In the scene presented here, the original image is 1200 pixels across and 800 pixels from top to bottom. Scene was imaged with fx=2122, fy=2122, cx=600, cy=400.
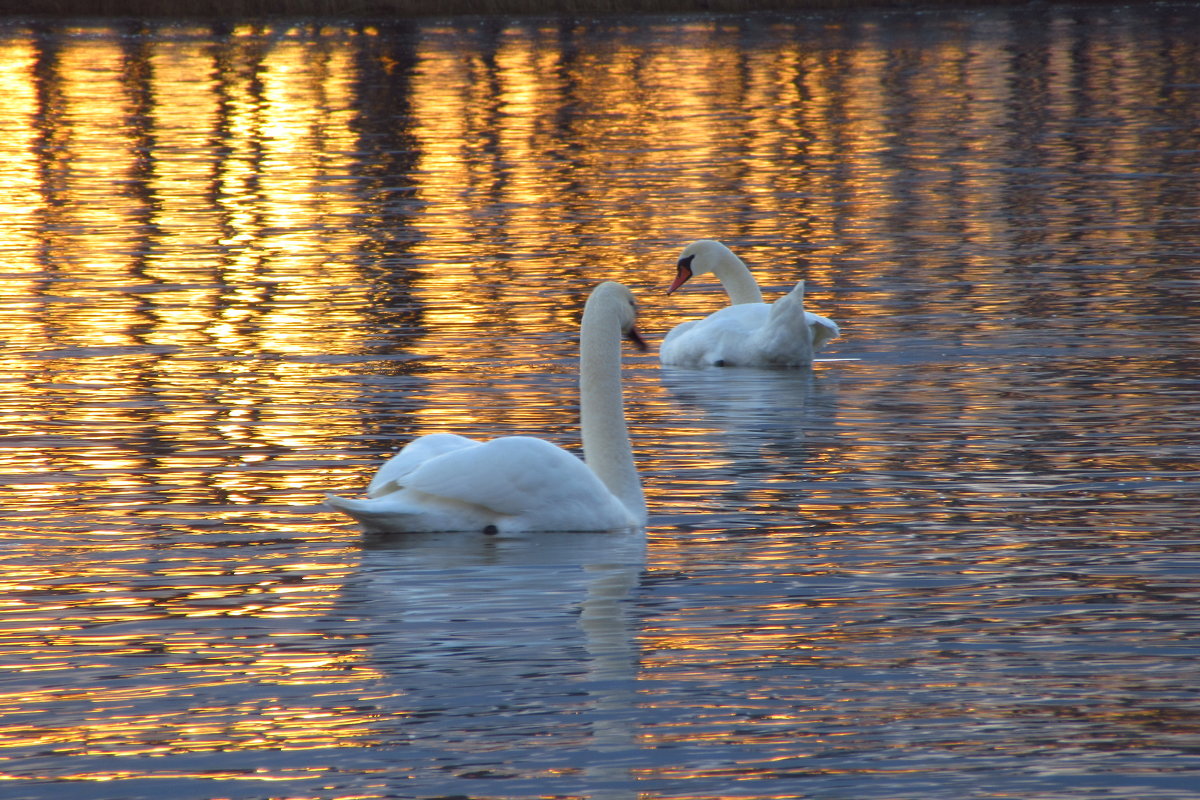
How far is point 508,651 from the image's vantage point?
651 centimetres

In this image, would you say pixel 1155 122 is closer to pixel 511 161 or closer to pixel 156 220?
pixel 511 161

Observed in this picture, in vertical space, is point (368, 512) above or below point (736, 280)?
above

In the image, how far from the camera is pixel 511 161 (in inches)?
982

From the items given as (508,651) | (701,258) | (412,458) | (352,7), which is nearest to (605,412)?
(412,458)

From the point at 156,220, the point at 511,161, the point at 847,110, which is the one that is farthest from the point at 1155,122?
the point at 156,220

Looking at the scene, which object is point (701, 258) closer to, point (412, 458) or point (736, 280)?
point (736, 280)

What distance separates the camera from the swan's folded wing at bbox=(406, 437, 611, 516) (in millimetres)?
7988

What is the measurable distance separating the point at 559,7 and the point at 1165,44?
13.4 m

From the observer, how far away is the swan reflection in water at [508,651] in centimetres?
556

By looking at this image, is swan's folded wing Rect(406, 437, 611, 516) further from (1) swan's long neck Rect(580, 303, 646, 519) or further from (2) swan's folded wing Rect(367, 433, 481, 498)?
(1) swan's long neck Rect(580, 303, 646, 519)

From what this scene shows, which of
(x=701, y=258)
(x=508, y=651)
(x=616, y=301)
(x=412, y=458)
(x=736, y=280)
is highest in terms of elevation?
(x=616, y=301)

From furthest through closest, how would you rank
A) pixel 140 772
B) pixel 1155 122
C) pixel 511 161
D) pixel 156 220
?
pixel 1155 122
pixel 511 161
pixel 156 220
pixel 140 772

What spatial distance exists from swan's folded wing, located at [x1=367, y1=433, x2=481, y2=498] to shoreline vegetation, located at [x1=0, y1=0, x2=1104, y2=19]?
1547 inches

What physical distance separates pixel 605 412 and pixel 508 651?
2188mm
